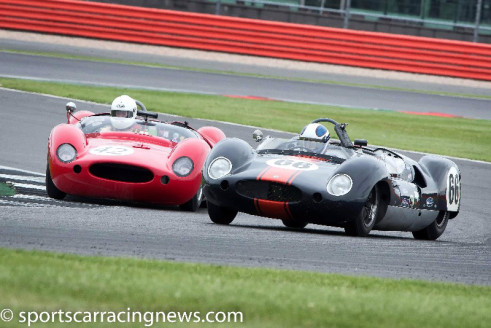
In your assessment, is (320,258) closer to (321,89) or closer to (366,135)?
(366,135)

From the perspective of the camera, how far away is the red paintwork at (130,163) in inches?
415

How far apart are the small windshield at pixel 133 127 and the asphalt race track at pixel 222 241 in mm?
853

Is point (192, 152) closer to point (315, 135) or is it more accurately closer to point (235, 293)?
point (315, 135)

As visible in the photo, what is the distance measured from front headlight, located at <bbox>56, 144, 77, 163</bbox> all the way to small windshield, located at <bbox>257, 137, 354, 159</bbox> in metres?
1.87

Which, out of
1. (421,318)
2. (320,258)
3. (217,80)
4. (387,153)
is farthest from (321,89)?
(421,318)

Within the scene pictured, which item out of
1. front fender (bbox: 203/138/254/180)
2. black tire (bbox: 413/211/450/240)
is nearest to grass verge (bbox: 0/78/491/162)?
black tire (bbox: 413/211/450/240)

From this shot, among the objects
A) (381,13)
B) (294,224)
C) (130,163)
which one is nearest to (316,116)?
(381,13)

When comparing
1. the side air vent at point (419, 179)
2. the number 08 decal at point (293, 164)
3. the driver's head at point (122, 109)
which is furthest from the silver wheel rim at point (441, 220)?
the driver's head at point (122, 109)

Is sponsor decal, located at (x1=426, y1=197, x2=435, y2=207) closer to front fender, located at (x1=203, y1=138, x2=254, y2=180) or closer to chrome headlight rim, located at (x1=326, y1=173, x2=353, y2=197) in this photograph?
chrome headlight rim, located at (x1=326, y1=173, x2=353, y2=197)

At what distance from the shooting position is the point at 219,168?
31.6ft

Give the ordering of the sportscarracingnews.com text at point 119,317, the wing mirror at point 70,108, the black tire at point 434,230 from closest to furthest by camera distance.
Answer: the sportscarracingnews.com text at point 119,317 < the black tire at point 434,230 < the wing mirror at point 70,108

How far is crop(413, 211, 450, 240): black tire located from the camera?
10.9m

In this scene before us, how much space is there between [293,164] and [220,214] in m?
0.82

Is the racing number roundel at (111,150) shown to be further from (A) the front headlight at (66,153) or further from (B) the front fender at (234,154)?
(B) the front fender at (234,154)
